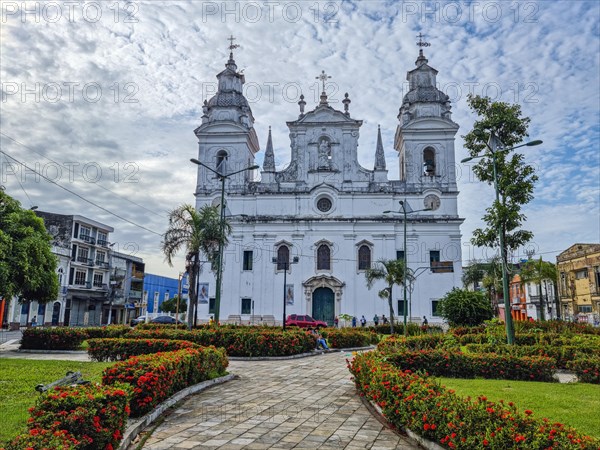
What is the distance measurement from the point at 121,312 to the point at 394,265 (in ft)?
115

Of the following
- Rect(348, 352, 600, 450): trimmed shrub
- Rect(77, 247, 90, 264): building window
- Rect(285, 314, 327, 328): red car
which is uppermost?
Rect(77, 247, 90, 264): building window

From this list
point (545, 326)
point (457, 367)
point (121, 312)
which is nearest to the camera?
point (457, 367)

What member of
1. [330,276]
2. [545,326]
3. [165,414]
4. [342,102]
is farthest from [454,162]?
[165,414]

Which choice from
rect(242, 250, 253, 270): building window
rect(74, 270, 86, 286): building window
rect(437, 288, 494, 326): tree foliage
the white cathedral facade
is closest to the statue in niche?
the white cathedral facade

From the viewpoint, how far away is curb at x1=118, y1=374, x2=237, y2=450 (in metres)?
6.23

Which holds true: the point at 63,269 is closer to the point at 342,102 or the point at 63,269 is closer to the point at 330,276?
the point at 330,276

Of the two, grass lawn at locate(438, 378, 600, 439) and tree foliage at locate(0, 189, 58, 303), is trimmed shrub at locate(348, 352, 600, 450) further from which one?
tree foliage at locate(0, 189, 58, 303)

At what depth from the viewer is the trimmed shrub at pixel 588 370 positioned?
429 inches

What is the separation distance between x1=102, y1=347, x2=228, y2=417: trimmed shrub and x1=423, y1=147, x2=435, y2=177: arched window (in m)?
29.1

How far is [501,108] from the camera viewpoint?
1848 centimetres

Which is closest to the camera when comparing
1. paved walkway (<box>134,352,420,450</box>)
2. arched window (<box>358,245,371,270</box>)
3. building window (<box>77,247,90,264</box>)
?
paved walkway (<box>134,352,420,450</box>)

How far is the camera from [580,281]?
37.6 meters

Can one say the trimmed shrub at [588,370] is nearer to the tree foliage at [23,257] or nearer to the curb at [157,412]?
the curb at [157,412]

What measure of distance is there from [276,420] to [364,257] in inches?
1148
